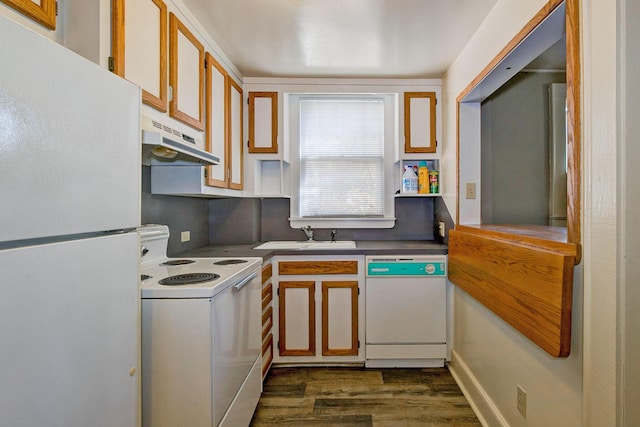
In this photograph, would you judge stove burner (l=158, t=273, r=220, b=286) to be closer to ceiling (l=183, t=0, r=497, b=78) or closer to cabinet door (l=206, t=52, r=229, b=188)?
cabinet door (l=206, t=52, r=229, b=188)

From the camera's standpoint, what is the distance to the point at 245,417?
1608 mm

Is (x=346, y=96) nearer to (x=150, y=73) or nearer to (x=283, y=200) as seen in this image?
(x=283, y=200)

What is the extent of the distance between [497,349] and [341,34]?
2040mm

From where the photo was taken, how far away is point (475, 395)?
73.0 inches

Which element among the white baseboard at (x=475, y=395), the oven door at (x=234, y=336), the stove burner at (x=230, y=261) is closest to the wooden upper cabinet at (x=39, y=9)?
the oven door at (x=234, y=336)

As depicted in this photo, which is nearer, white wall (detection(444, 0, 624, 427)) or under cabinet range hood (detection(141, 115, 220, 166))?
white wall (detection(444, 0, 624, 427))

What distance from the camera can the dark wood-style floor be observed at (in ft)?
5.85

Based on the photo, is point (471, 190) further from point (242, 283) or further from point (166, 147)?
point (166, 147)

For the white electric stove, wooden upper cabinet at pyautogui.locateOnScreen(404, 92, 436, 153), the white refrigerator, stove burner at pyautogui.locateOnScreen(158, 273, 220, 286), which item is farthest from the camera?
wooden upper cabinet at pyautogui.locateOnScreen(404, 92, 436, 153)

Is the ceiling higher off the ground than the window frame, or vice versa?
the ceiling

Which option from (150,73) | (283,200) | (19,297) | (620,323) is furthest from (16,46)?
(283,200)

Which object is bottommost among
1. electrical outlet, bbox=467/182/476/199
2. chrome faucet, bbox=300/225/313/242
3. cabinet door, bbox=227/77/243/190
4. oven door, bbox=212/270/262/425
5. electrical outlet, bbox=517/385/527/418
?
electrical outlet, bbox=517/385/527/418

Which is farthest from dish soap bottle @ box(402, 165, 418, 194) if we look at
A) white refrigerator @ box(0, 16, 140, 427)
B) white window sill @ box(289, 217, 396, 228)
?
white refrigerator @ box(0, 16, 140, 427)

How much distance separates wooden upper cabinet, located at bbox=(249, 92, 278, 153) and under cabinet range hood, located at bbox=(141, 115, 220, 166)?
0.80m
